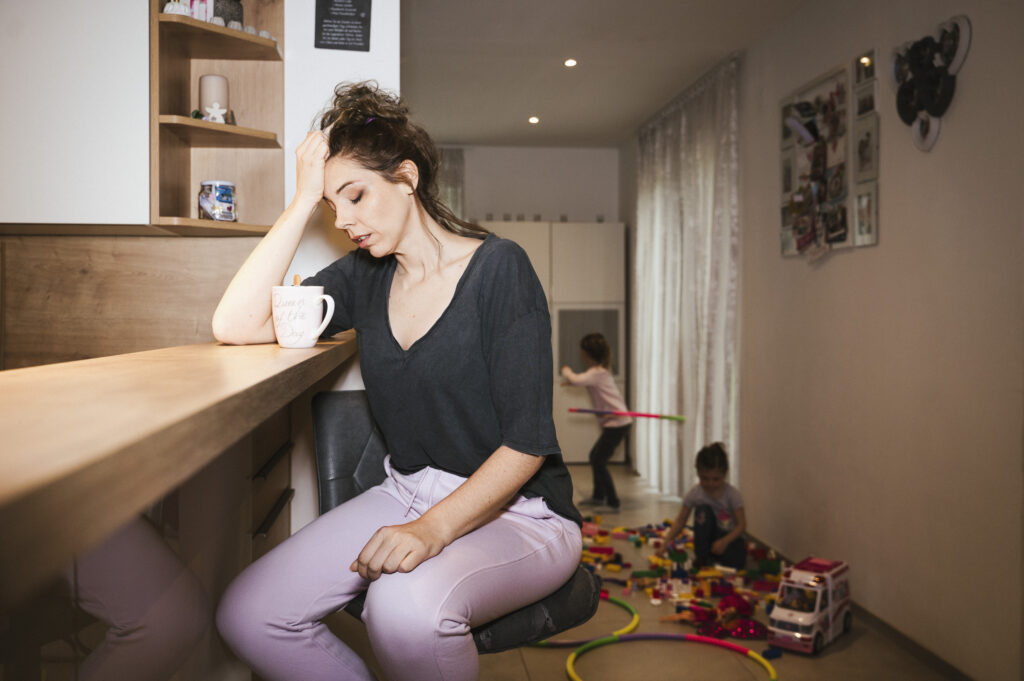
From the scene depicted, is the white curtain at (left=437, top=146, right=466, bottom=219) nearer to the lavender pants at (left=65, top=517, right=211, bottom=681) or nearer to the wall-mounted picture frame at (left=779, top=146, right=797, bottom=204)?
the wall-mounted picture frame at (left=779, top=146, right=797, bottom=204)

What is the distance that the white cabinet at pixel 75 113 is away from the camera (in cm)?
198

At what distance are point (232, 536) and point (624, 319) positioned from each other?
562 cm

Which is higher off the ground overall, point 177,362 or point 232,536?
point 177,362

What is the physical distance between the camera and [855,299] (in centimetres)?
322

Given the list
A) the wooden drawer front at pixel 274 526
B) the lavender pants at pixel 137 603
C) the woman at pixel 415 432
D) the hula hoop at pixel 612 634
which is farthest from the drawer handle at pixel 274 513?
the hula hoop at pixel 612 634

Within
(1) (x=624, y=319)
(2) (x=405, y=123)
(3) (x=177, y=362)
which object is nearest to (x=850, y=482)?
(2) (x=405, y=123)

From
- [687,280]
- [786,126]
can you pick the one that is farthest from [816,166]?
[687,280]

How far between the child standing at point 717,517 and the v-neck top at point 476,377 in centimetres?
259

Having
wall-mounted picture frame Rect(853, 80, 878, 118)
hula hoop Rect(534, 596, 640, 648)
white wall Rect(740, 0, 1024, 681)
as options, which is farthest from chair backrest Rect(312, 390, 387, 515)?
wall-mounted picture frame Rect(853, 80, 878, 118)

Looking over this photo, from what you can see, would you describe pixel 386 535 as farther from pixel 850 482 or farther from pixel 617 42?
pixel 617 42

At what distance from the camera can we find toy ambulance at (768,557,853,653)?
2836 millimetres

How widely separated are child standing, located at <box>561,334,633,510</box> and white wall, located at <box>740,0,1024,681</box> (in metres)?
1.56

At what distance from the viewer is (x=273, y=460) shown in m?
1.73

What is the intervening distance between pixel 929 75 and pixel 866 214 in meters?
0.57
